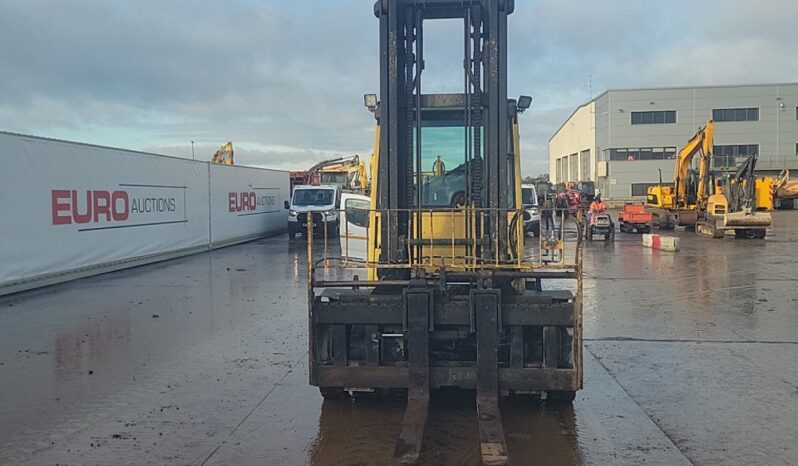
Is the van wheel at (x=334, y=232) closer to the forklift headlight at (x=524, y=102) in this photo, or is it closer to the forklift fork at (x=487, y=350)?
the forklift headlight at (x=524, y=102)

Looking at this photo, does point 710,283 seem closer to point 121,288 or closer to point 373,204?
point 373,204

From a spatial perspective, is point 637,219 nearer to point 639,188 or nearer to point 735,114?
point 639,188

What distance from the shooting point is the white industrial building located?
6500cm

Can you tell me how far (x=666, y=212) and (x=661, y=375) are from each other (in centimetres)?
2947

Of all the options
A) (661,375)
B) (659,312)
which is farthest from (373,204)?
(659,312)

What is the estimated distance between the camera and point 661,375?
23.4 ft

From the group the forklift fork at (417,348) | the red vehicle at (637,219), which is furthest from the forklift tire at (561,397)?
the red vehicle at (637,219)

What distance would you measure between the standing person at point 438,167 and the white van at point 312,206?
22.0 metres

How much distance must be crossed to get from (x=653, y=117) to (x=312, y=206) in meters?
48.6

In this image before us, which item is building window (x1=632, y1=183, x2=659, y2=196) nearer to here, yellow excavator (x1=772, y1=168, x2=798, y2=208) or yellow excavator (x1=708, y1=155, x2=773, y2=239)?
yellow excavator (x1=772, y1=168, x2=798, y2=208)

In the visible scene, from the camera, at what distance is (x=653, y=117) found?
66938 mm

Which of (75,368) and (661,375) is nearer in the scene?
(661,375)

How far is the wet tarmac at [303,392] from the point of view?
5098 mm

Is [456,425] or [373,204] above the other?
[373,204]
